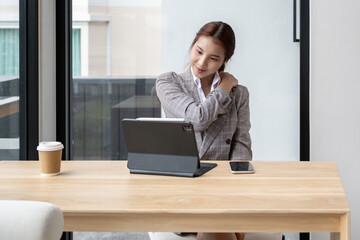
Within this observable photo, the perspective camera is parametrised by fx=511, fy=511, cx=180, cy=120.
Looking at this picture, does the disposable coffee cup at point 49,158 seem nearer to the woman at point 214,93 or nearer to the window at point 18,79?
the woman at point 214,93

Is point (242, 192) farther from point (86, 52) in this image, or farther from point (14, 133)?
point (86, 52)

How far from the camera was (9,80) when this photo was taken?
259 cm

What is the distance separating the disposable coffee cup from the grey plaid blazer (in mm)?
637

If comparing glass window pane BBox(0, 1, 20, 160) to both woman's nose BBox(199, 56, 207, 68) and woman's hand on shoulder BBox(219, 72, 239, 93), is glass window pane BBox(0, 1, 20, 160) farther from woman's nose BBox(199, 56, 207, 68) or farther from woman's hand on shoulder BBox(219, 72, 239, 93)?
woman's hand on shoulder BBox(219, 72, 239, 93)

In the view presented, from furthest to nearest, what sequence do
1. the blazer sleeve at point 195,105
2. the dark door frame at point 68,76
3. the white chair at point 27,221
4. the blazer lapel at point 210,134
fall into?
the dark door frame at point 68,76
the blazer lapel at point 210,134
the blazer sleeve at point 195,105
the white chair at point 27,221

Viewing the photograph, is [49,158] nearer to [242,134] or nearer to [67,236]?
[242,134]

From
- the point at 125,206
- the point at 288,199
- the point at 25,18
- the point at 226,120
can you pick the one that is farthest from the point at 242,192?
the point at 25,18

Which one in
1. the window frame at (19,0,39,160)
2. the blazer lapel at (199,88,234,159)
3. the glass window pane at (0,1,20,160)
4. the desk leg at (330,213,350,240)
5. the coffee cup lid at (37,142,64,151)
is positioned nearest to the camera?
the desk leg at (330,213,350,240)

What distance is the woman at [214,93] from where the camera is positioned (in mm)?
2256

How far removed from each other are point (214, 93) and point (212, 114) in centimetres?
10

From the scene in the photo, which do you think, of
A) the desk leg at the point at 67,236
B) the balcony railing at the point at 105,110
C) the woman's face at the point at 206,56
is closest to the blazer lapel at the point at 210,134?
the woman's face at the point at 206,56

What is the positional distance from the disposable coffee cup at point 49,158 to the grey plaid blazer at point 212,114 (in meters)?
0.64

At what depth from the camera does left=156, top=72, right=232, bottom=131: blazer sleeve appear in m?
2.16

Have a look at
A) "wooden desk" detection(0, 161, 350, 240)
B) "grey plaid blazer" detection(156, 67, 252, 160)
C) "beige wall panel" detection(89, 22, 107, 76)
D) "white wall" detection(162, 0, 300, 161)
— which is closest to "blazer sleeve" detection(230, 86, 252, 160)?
"grey plaid blazer" detection(156, 67, 252, 160)
